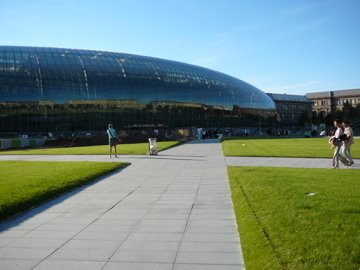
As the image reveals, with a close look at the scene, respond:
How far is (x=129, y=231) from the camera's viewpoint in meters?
7.88

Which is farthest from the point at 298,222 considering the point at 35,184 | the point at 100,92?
the point at 100,92

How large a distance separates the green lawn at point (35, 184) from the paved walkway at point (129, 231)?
38cm

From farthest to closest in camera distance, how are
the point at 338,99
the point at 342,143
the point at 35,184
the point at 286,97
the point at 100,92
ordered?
1. the point at 338,99
2. the point at 286,97
3. the point at 100,92
4. the point at 342,143
5. the point at 35,184

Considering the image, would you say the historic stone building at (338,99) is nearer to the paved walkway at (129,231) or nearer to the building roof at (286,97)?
the building roof at (286,97)

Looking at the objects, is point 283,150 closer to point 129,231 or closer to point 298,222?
point 298,222

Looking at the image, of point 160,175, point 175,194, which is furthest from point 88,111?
point 175,194

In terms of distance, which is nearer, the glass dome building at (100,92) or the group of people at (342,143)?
the group of people at (342,143)

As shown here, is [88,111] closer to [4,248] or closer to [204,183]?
[204,183]

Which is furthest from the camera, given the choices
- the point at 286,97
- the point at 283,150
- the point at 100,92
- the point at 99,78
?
the point at 286,97

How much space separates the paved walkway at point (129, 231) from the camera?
617cm

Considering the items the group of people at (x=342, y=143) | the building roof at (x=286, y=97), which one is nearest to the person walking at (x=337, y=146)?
the group of people at (x=342, y=143)

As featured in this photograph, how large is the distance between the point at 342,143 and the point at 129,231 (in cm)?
1360

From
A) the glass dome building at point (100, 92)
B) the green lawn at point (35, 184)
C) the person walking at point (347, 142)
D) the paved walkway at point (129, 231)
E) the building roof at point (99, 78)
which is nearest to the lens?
the paved walkway at point (129, 231)

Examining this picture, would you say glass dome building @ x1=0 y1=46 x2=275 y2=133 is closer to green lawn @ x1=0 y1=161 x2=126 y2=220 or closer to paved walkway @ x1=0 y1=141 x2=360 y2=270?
green lawn @ x1=0 y1=161 x2=126 y2=220
